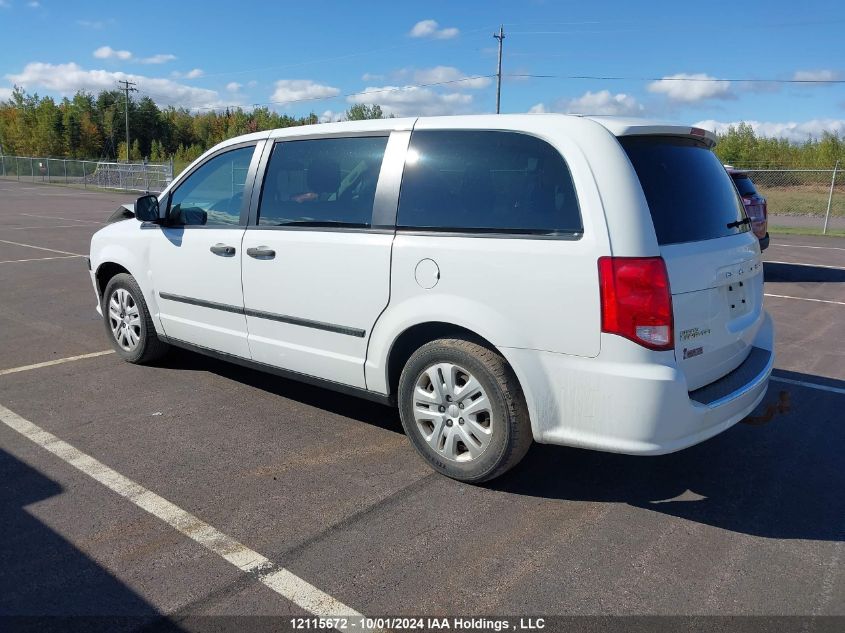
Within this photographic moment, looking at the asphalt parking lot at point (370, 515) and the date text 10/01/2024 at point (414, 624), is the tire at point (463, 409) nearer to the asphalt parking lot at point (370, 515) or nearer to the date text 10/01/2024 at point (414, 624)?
the asphalt parking lot at point (370, 515)

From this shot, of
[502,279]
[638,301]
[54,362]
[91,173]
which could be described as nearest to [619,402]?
[638,301]

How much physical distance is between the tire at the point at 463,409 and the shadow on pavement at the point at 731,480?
0.25 metres

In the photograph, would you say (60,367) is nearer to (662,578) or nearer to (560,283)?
(560,283)

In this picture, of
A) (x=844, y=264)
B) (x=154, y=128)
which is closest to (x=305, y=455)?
(x=844, y=264)

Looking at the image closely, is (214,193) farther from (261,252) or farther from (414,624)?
(414,624)

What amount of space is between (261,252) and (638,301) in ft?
7.82

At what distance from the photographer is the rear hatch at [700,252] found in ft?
10.6

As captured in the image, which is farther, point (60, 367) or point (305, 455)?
point (60, 367)

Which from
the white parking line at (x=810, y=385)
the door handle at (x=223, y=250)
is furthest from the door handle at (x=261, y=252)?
the white parking line at (x=810, y=385)

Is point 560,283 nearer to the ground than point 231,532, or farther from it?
farther from it

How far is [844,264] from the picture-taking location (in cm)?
1324

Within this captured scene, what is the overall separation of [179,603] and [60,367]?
3657 mm

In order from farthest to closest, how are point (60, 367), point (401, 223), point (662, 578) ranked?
point (60, 367) → point (401, 223) → point (662, 578)

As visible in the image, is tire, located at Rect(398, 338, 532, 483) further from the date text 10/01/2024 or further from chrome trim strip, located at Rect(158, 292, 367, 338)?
the date text 10/01/2024
